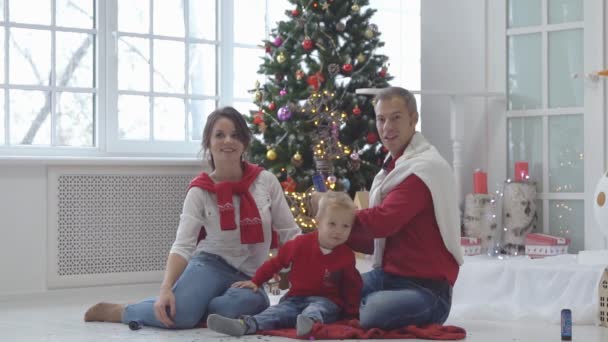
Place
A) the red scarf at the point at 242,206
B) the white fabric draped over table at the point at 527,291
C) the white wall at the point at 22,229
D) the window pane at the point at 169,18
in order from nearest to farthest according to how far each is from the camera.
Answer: the red scarf at the point at 242,206 → the white fabric draped over table at the point at 527,291 → the white wall at the point at 22,229 → the window pane at the point at 169,18

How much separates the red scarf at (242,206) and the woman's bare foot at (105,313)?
1.64 ft

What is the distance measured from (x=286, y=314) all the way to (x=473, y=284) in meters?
1.08

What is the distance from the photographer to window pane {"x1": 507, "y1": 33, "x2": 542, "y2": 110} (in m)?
5.12

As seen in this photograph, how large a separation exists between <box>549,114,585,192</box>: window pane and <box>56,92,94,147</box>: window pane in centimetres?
247

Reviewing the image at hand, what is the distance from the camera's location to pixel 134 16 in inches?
212

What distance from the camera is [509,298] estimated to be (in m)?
3.97

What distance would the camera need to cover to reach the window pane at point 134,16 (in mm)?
5328

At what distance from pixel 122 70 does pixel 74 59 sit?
0.27 metres

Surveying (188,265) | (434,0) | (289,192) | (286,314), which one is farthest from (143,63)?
(286,314)

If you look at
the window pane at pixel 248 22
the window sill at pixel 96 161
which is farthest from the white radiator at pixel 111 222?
the window pane at pixel 248 22

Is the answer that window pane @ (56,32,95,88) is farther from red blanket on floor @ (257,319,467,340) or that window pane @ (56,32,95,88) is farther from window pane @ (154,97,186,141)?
red blanket on floor @ (257,319,467,340)

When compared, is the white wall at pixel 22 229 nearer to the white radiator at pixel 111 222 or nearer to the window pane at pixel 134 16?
the white radiator at pixel 111 222

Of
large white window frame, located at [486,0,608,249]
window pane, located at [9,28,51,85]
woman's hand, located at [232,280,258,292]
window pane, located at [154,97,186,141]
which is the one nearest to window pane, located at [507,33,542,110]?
large white window frame, located at [486,0,608,249]

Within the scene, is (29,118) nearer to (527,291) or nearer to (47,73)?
(47,73)
